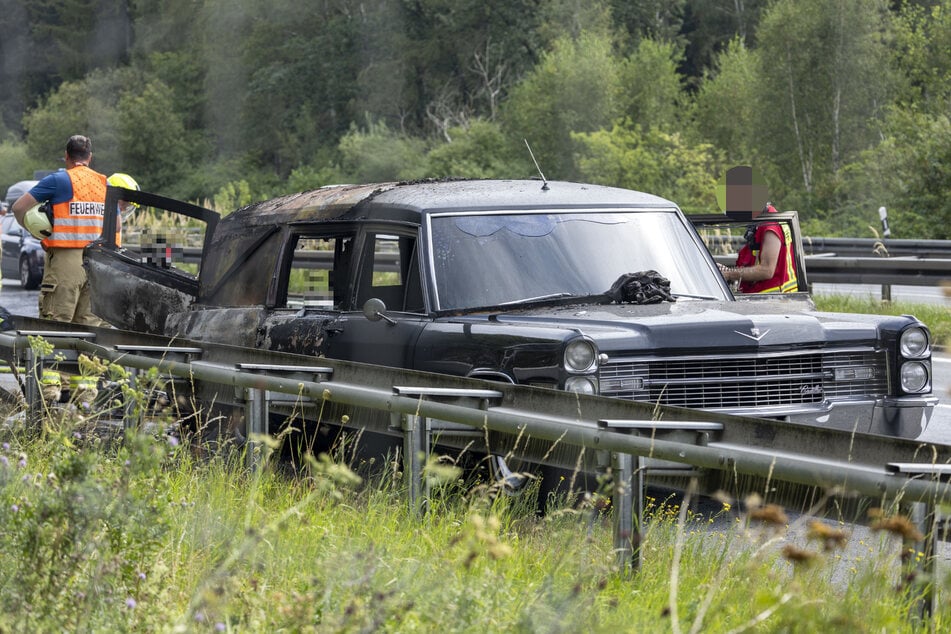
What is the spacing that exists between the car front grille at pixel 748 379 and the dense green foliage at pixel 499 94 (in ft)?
95.7

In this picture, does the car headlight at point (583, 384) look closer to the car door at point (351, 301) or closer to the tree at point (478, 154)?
the car door at point (351, 301)

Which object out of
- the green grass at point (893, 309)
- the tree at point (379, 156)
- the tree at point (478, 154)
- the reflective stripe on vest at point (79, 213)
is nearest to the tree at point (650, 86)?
the tree at point (478, 154)

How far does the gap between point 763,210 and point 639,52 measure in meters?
58.7

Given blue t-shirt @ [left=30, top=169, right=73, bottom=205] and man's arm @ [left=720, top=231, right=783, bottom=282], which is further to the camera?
blue t-shirt @ [left=30, top=169, right=73, bottom=205]

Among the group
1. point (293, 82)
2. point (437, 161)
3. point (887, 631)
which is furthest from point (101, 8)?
point (887, 631)

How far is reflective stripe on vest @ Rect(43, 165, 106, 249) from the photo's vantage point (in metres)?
11.5

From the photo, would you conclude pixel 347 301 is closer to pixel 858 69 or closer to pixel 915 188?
pixel 915 188

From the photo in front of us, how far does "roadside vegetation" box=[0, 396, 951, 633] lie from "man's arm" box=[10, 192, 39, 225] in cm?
551

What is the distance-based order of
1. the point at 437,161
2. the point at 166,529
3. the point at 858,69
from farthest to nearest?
the point at 437,161 → the point at 858,69 → the point at 166,529

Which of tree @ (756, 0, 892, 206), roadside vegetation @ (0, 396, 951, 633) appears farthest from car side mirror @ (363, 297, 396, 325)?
tree @ (756, 0, 892, 206)

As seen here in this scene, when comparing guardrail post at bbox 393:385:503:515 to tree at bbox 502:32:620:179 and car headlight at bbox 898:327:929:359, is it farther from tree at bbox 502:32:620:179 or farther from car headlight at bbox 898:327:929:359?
tree at bbox 502:32:620:179

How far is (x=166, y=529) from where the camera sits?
469 centimetres

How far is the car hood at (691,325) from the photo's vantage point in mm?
6988

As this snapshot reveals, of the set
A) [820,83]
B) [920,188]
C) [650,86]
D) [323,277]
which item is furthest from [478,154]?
[323,277]
